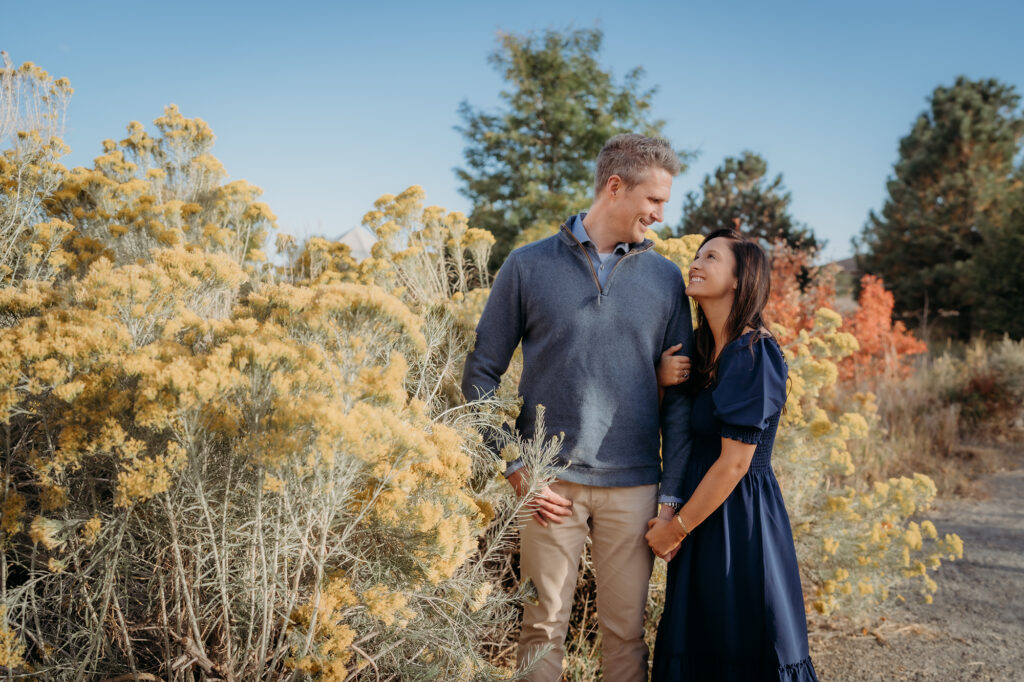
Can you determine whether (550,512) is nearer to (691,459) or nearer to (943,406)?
(691,459)

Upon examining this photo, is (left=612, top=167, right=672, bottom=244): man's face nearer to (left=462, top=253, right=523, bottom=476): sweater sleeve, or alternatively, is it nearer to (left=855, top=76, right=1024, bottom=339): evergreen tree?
(left=462, top=253, right=523, bottom=476): sweater sleeve

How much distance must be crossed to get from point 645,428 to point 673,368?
0.76ft

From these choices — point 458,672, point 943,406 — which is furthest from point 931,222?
point 458,672

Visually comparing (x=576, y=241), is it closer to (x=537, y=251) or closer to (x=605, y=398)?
(x=537, y=251)

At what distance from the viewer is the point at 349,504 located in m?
1.59

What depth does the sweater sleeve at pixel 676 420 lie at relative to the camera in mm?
2104

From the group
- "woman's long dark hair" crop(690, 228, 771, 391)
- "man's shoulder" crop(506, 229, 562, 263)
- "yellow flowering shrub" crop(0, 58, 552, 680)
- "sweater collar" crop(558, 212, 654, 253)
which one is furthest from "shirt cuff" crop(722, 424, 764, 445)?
"man's shoulder" crop(506, 229, 562, 263)

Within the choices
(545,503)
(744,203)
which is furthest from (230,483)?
(744,203)

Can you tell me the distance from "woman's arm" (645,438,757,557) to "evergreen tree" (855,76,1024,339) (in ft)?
68.1

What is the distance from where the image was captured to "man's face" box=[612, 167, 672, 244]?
7.10 feet

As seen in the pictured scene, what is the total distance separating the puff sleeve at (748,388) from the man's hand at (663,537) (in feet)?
1.17

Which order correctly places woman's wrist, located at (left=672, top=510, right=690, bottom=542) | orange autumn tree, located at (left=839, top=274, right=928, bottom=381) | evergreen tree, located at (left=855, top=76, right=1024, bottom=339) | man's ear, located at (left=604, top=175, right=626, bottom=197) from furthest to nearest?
evergreen tree, located at (left=855, top=76, right=1024, bottom=339) → orange autumn tree, located at (left=839, top=274, right=928, bottom=381) → man's ear, located at (left=604, top=175, right=626, bottom=197) → woman's wrist, located at (left=672, top=510, right=690, bottom=542)

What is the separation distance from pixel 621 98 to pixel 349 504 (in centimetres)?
1467

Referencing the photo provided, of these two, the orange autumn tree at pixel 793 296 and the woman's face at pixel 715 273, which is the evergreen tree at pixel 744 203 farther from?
the woman's face at pixel 715 273
